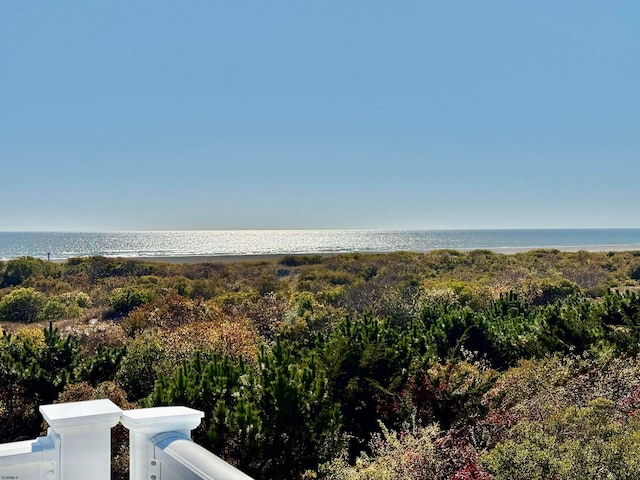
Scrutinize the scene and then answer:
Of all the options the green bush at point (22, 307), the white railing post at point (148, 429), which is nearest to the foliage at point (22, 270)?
the green bush at point (22, 307)

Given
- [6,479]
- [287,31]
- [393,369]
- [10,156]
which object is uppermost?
[287,31]

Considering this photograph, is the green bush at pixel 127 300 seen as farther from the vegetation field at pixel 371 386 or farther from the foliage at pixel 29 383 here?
the foliage at pixel 29 383

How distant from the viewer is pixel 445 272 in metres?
34.0

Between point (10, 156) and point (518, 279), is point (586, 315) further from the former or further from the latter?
point (10, 156)

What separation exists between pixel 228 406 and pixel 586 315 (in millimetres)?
8750

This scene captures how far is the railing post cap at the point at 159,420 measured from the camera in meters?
1.73

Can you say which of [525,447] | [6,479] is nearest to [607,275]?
[525,447]

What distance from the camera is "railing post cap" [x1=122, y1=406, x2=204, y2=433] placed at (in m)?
1.73

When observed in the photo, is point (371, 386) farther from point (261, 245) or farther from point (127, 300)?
point (261, 245)

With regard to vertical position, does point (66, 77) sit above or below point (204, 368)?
above

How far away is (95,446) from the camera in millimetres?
1748

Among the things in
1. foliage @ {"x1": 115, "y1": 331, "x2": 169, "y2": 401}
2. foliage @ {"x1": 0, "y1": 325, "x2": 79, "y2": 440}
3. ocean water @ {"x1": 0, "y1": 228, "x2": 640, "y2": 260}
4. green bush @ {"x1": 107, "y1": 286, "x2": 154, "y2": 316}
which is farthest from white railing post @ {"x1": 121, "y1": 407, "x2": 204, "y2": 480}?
ocean water @ {"x1": 0, "y1": 228, "x2": 640, "y2": 260}

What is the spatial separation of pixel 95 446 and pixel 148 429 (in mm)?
165

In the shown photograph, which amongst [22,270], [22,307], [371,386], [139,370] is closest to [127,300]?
[22,307]
